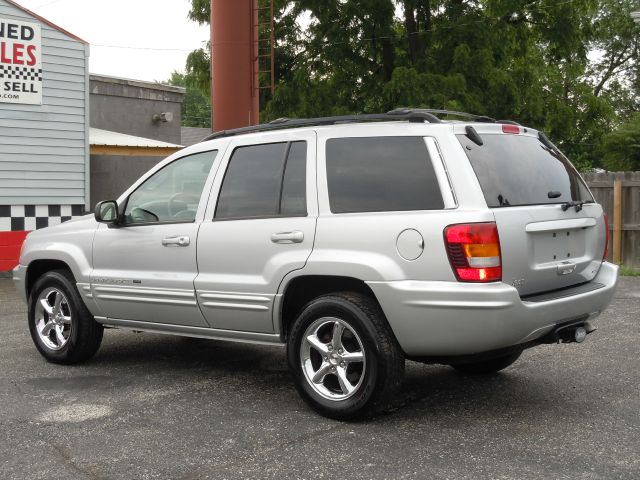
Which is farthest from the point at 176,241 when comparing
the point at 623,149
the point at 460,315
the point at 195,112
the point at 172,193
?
the point at 195,112

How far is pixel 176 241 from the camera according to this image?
5.80 meters

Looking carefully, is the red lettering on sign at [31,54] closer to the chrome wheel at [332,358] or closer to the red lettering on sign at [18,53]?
the red lettering on sign at [18,53]

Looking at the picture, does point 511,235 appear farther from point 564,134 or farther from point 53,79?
point 564,134

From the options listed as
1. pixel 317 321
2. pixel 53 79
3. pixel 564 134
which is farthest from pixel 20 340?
pixel 564 134

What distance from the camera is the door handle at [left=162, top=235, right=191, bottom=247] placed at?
575 centimetres

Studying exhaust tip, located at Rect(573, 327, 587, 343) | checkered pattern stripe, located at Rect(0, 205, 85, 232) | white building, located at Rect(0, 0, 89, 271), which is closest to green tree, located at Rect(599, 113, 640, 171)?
white building, located at Rect(0, 0, 89, 271)

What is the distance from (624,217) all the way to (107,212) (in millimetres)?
10412

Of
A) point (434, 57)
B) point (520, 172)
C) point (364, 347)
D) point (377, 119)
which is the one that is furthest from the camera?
point (434, 57)

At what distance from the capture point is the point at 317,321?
5.02 m

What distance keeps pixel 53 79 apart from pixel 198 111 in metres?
63.7

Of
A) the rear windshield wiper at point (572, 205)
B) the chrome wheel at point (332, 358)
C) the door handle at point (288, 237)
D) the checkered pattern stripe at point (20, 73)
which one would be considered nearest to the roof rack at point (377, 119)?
the rear windshield wiper at point (572, 205)

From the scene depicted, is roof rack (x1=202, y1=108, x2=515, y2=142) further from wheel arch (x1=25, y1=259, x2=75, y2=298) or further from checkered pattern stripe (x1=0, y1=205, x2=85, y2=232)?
checkered pattern stripe (x1=0, y1=205, x2=85, y2=232)

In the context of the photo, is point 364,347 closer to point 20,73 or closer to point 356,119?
point 356,119

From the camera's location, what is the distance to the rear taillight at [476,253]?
4.51 meters
